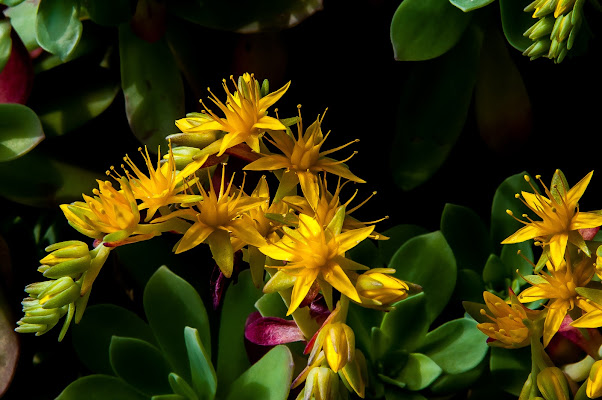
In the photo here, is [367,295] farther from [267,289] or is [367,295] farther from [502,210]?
[502,210]

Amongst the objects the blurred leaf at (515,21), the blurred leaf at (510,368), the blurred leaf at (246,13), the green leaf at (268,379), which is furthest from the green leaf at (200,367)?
the blurred leaf at (515,21)

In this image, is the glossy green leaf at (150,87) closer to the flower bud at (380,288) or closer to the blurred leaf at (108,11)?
the blurred leaf at (108,11)

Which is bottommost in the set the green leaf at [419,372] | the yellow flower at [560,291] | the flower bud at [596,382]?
the green leaf at [419,372]

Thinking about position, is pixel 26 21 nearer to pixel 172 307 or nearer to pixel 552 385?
pixel 172 307

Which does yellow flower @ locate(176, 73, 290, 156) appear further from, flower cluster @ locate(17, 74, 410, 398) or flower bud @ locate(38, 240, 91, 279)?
flower bud @ locate(38, 240, 91, 279)

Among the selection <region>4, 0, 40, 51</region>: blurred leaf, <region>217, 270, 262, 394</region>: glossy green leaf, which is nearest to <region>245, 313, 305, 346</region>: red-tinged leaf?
<region>217, 270, 262, 394</region>: glossy green leaf

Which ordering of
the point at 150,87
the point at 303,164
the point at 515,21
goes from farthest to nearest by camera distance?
1. the point at 150,87
2. the point at 515,21
3. the point at 303,164

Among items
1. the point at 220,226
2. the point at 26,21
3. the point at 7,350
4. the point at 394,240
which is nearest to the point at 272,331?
the point at 220,226
